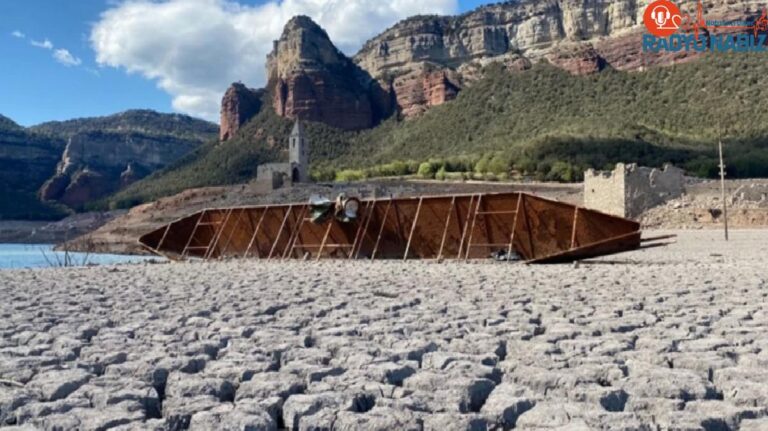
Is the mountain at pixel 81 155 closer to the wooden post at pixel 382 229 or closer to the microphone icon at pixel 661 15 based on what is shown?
the wooden post at pixel 382 229

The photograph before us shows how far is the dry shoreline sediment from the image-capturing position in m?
2.84

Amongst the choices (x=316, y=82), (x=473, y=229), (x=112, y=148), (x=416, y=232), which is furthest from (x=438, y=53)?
(x=473, y=229)

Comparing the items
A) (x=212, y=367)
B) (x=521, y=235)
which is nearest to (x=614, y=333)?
(x=212, y=367)

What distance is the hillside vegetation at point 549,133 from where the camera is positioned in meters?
53.1

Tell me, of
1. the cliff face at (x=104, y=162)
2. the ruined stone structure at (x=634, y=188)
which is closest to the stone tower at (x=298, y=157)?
the ruined stone structure at (x=634, y=188)

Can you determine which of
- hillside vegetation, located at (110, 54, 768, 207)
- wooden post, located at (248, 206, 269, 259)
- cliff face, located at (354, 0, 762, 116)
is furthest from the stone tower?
wooden post, located at (248, 206, 269, 259)

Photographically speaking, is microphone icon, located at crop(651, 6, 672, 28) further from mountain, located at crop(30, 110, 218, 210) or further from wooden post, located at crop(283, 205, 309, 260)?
wooden post, located at crop(283, 205, 309, 260)

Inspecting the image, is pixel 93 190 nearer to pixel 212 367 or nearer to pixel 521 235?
pixel 521 235

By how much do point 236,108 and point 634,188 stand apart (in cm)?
8723

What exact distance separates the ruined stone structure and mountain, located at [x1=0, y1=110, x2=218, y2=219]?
73.1 meters

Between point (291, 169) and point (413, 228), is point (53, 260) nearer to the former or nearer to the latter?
point (291, 169)

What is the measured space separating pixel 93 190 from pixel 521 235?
3969 inches

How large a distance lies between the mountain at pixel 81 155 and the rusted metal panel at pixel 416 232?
73815 millimetres

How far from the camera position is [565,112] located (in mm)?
71750
